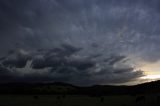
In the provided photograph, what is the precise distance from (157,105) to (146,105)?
438 cm

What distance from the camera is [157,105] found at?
41.2m

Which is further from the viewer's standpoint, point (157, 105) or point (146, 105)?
point (146, 105)

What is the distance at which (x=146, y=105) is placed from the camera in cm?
4547
